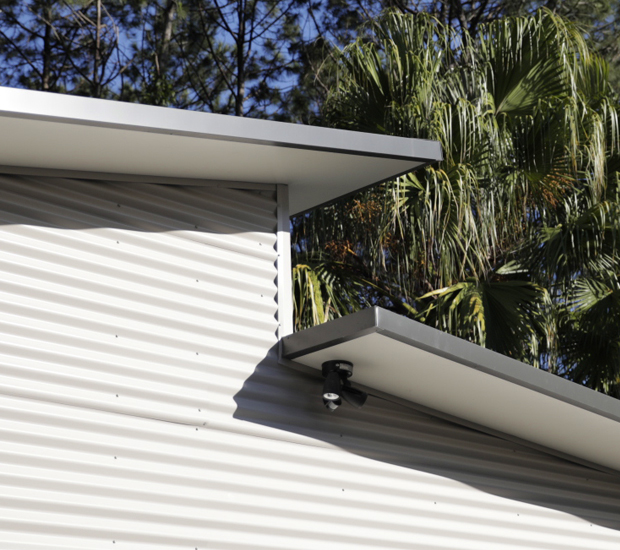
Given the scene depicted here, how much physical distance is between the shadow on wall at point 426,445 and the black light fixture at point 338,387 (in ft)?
0.65

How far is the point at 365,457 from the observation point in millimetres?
4535

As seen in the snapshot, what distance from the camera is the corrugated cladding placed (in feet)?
12.3

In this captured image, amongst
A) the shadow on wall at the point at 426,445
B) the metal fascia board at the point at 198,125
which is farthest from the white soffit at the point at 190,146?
the shadow on wall at the point at 426,445

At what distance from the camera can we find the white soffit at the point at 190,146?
3779 millimetres

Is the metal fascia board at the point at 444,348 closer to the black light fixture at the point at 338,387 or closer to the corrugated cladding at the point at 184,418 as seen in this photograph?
the black light fixture at the point at 338,387

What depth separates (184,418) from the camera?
410 centimetres

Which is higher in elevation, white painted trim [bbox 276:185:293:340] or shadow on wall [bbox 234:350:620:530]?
white painted trim [bbox 276:185:293:340]

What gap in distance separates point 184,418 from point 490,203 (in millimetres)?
4651

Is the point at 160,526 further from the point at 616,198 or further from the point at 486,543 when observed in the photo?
the point at 616,198

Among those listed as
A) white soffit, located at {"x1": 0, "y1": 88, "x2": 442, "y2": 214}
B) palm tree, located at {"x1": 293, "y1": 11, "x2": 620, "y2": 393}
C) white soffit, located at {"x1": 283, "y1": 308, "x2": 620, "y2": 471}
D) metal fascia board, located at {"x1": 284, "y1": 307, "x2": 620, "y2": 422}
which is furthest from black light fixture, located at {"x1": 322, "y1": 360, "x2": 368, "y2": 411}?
palm tree, located at {"x1": 293, "y1": 11, "x2": 620, "y2": 393}

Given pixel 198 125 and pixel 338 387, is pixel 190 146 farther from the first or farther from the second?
pixel 338 387

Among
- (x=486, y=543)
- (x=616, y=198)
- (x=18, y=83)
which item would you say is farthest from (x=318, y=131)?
(x=18, y=83)

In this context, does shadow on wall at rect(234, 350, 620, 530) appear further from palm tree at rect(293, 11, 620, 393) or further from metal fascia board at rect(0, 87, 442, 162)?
palm tree at rect(293, 11, 620, 393)

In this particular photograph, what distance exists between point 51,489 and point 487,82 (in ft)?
21.3
